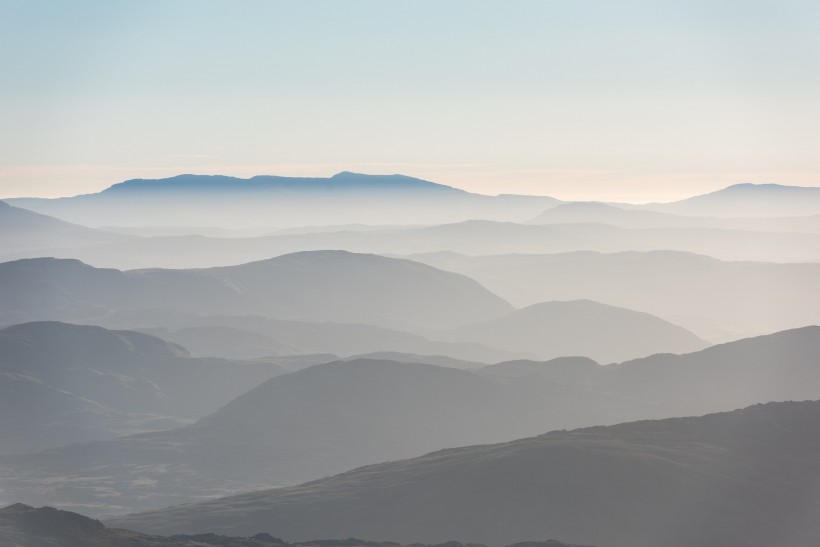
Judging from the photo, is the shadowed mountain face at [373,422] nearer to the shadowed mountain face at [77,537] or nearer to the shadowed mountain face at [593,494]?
the shadowed mountain face at [593,494]

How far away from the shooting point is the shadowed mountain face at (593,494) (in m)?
85.9

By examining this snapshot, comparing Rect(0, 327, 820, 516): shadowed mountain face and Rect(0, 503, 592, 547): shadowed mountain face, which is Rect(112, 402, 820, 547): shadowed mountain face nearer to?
Rect(0, 503, 592, 547): shadowed mountain face

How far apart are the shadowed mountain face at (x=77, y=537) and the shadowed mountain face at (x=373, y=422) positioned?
8107cm

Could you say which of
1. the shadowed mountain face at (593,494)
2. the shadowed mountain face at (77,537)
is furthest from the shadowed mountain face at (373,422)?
the shadowed mountain face at (77,537)

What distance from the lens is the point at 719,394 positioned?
606ft

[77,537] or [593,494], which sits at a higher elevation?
[77,537]

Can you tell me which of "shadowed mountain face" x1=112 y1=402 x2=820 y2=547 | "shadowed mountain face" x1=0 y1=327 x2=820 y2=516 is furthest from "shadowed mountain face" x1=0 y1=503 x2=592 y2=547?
"shadowed mountain face" x1=0 y1=327 x2=820 y2=516

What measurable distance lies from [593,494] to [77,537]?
42.0 metres

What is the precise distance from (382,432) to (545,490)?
3662 inches

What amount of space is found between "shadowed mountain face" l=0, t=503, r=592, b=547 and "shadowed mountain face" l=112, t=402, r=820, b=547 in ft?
39.6

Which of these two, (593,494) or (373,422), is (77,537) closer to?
(593,494)

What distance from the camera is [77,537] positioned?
72.8 m

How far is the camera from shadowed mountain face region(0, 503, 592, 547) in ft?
233

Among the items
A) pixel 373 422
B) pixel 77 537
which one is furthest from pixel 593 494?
pixel 373 422
